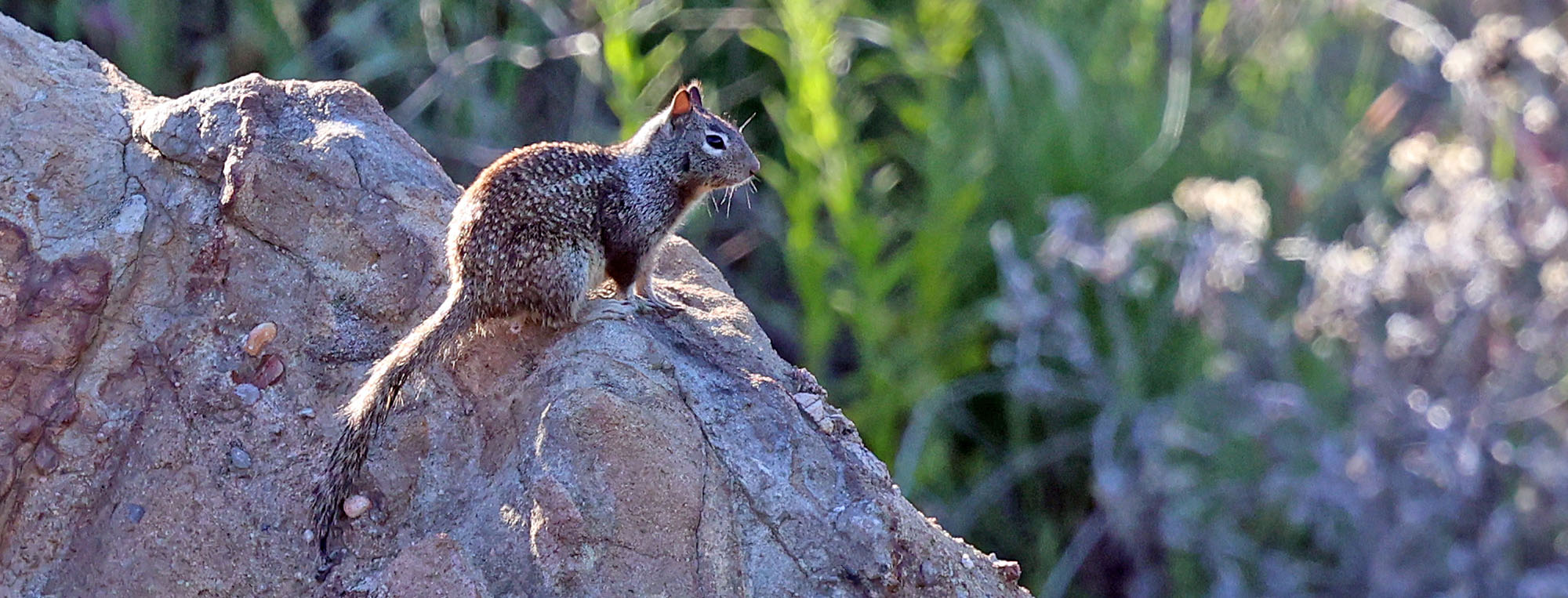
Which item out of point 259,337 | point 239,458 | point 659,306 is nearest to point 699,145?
point 659,306

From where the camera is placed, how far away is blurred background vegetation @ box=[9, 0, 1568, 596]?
4.96 metres

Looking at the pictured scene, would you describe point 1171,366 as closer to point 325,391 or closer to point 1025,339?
point 1025,339

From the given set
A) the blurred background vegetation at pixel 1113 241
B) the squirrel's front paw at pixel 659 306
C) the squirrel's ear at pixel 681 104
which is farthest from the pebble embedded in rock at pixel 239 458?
the blurred background vegetation at pixel 1113 241

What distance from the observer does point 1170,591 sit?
5.69 metres

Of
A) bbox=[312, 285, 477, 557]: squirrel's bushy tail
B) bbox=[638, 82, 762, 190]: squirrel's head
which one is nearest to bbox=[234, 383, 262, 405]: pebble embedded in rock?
bbox=[312, 285, 477, 557]: squirrel's bushy tail

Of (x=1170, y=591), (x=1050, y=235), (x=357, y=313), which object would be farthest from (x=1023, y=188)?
(x=357, y=313)

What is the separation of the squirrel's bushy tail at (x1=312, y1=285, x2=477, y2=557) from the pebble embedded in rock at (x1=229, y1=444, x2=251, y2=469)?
176 mm

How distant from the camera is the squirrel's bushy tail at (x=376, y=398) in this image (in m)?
2.66

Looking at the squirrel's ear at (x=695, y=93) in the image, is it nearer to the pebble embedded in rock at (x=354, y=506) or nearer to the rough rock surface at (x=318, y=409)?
the rough rock surface at (x=318, y=409)

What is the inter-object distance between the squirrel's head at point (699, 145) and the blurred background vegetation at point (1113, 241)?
Answer: 0.93m

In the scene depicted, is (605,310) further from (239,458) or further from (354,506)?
(239,458)

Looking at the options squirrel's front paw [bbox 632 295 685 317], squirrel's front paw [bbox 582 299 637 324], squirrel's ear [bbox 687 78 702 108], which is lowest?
squirrel's front paw [bbox 582 299 637 324]

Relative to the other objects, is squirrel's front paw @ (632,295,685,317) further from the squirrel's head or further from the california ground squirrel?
the squirrel's head

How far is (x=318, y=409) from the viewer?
2879 mm
